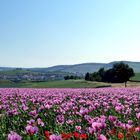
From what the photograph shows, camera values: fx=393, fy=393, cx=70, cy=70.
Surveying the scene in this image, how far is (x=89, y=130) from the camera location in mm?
6328

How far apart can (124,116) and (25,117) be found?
2.63 meters

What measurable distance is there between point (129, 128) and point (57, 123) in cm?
217

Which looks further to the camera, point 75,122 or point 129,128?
point 75,122

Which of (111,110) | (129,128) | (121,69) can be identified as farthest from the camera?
(121,69)

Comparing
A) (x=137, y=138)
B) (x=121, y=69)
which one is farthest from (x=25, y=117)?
(x=121, y=69)

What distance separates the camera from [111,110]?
11.8 m

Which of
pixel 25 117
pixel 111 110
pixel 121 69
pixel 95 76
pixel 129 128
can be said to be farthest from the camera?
pixel 95 76

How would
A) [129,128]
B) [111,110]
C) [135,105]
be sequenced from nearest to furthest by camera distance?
[129,128], [111,110], [135,105]

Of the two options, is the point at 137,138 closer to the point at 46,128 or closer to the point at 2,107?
the point at 46,128

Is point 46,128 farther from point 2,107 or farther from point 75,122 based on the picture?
point 2,107

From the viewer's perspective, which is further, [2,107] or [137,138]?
[2,107]

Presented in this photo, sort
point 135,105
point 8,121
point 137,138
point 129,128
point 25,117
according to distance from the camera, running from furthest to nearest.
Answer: point 135,105, point 25,117, point 8,121, point 129,128, point 137,138

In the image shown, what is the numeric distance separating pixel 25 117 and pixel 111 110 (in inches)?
107

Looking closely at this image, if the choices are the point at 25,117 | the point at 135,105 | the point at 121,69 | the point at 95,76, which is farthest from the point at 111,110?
the point at 95,76
